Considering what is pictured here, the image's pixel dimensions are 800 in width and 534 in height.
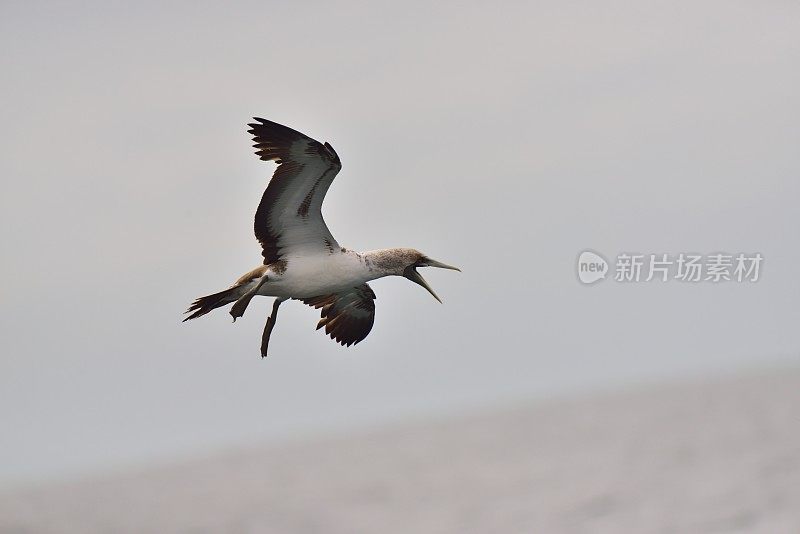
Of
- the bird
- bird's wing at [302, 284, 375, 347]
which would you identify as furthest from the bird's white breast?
bird's wing at [302, 284, 375, 347]

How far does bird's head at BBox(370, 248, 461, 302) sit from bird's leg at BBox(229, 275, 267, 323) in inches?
54.2

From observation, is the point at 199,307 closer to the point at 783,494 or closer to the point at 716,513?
the point at 716,513

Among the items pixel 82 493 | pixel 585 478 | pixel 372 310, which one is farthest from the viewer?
pixel 82 493

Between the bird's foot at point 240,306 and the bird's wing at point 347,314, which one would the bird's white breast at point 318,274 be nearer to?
the bird's foot at point 240,306

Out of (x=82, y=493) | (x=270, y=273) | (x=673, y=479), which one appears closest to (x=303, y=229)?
(x=270, y=273)

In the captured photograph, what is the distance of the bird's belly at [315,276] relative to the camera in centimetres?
1630

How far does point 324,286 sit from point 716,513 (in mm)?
36007

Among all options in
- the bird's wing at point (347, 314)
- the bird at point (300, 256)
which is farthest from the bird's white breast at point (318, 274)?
the bird's wing at point (347, 314)

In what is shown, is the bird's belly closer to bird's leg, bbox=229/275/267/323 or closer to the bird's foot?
bird's leg, bbox=229/275/267/323

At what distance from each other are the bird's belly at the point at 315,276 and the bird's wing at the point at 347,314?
1328 mm

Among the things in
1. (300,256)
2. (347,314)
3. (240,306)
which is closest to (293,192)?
(300,256)

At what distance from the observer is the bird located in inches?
618

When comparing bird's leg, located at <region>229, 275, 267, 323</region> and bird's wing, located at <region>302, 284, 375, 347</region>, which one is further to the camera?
bird's wing, located at <region>302, 284, 375, 347</region>

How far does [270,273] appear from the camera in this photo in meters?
16.4
